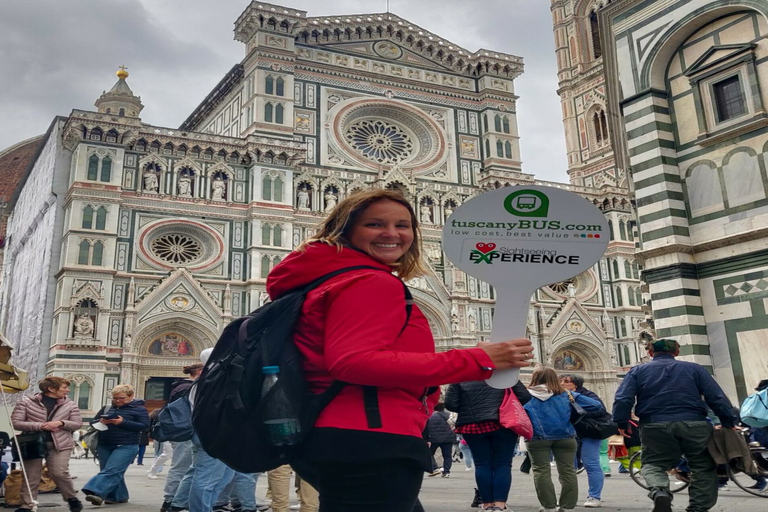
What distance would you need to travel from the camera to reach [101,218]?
85.9 feet

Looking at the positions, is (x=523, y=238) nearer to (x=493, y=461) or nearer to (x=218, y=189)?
(x=493, y=461)

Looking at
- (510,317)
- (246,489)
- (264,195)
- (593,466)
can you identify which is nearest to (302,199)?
(264,195)

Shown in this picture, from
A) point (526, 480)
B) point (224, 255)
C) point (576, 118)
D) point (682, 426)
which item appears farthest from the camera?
point (576, 118)

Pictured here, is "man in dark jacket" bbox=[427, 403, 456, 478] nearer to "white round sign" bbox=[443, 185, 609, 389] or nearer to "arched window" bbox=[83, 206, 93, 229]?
"white round sign" bbox=[443, 185, 609, 389]

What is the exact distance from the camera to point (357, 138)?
1281 inches

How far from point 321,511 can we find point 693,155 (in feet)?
34.0

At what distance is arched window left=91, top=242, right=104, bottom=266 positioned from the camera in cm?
2564

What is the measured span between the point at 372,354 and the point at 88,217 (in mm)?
26250

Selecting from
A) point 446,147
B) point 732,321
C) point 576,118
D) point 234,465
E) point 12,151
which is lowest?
point 234,465

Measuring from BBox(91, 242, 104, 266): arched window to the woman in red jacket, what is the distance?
25.4m

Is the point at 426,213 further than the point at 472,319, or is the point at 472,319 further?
the point at 426,213

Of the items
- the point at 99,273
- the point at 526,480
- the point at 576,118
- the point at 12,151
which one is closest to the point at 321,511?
the point at 526,480

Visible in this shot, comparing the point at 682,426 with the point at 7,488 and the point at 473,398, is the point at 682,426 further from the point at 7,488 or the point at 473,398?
the point at 7,488

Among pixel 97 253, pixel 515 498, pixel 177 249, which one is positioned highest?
pixel 177 249
